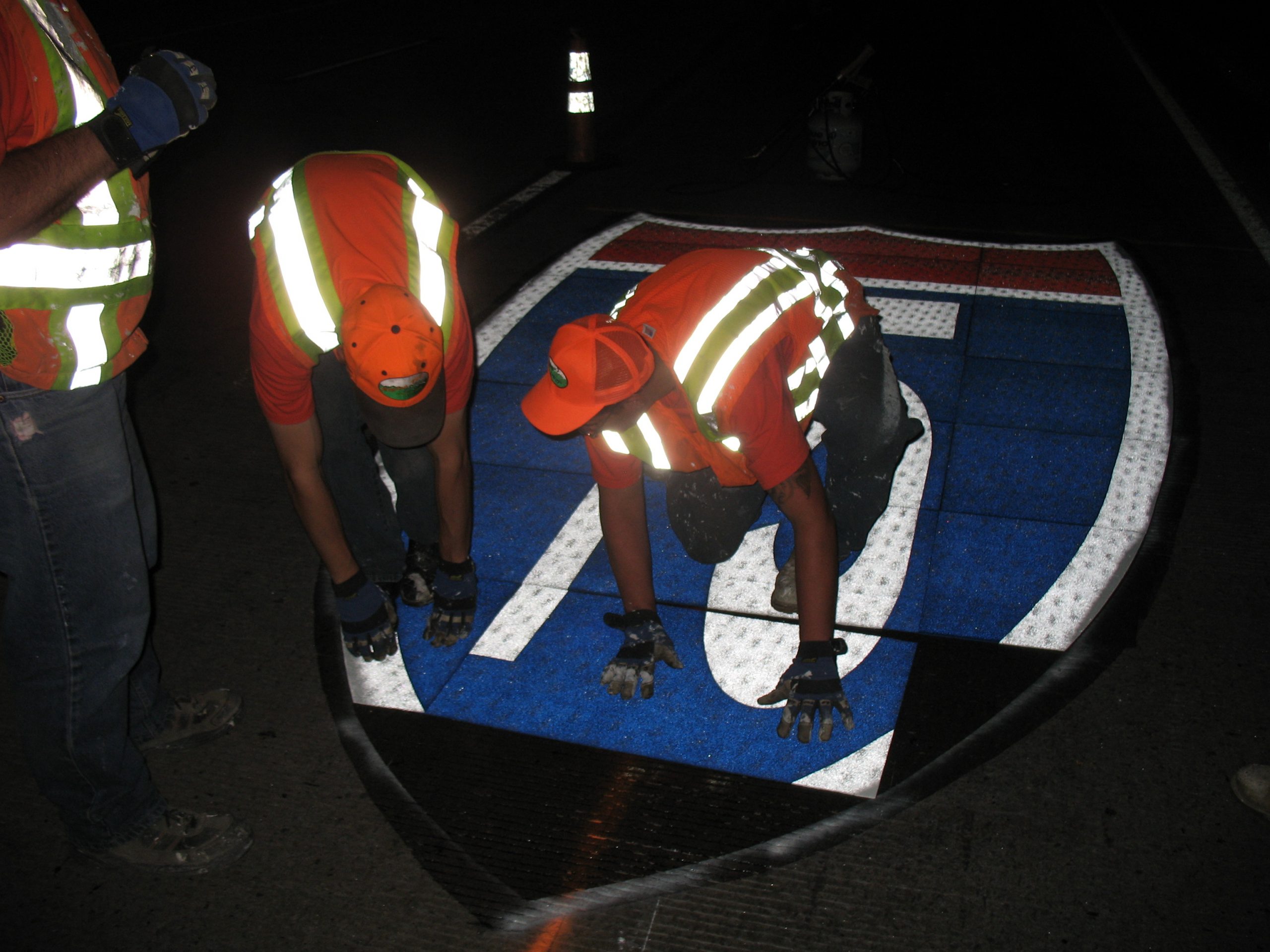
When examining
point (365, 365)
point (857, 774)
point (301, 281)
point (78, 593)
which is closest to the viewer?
point (78, 593)

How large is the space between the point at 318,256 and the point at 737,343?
1.14 meters

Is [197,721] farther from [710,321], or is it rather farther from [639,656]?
Answer: [710,321]

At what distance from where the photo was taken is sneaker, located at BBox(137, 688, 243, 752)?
293cm

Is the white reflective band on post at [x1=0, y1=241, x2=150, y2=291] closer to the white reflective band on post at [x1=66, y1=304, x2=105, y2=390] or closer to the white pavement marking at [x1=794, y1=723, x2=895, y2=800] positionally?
the white reflective band on post at [x1=66, y1=304, x2=105, y2=390]

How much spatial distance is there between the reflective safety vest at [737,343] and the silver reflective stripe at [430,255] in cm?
49

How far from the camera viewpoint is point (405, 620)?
3.47 m

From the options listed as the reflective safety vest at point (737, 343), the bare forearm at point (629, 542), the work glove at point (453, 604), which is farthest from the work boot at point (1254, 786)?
the work glove at point (453, 604)

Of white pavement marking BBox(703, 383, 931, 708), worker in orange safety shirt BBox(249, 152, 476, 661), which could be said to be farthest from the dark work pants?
worker in orange safety shirt BBox(249, 152, 476, 661)

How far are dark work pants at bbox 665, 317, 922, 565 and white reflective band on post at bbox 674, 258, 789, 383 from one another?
25.0 inches

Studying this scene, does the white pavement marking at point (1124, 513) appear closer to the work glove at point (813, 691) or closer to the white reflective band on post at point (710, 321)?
the work glove at point (813, 691)

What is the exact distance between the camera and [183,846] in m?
Result: 2.56

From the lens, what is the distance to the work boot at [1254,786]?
256 cm

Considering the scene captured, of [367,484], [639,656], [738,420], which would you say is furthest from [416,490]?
[738,420]

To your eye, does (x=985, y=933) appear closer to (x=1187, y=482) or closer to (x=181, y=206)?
(x=1187, y=482)
